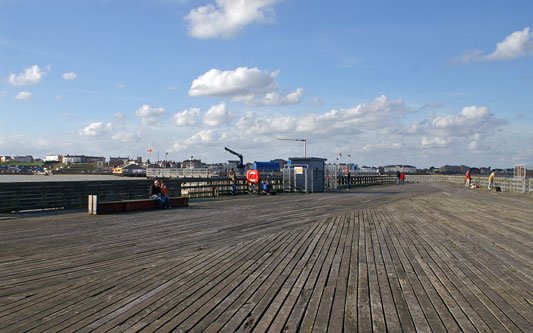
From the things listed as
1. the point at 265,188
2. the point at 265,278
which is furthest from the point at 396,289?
the point at 265,188

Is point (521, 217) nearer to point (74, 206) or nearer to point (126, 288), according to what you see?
point (126, 288)

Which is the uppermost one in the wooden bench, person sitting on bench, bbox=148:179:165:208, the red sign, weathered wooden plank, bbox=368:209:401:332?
the red sign

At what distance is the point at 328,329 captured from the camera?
3934 mm

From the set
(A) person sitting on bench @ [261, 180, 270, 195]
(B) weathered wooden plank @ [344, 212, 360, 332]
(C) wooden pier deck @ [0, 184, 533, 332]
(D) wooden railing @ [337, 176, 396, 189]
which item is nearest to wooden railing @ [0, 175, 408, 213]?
(A) person sitting on bench @ [261, 180, 270, 195]

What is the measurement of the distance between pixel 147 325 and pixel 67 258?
3842 millimetres

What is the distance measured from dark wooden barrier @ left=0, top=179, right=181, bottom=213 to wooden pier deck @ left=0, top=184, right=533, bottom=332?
167 inches

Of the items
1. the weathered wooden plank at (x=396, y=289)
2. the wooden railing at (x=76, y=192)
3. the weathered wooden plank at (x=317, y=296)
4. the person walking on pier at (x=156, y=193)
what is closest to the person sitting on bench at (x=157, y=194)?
the person walking on pier at (x=156, y=193)

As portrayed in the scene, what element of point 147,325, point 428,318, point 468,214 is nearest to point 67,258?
point 147,325

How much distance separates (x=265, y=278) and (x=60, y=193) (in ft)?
42.5

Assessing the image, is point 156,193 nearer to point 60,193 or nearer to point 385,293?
point 60,193

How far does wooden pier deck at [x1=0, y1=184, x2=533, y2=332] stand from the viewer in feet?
13.6

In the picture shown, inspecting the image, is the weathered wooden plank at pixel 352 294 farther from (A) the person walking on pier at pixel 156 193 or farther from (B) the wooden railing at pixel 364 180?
(B) the wooden railing at pixel 364 180

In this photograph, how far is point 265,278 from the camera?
5727 mm

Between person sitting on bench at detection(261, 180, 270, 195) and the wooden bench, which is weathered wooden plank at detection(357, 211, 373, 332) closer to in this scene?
the wooden bench
